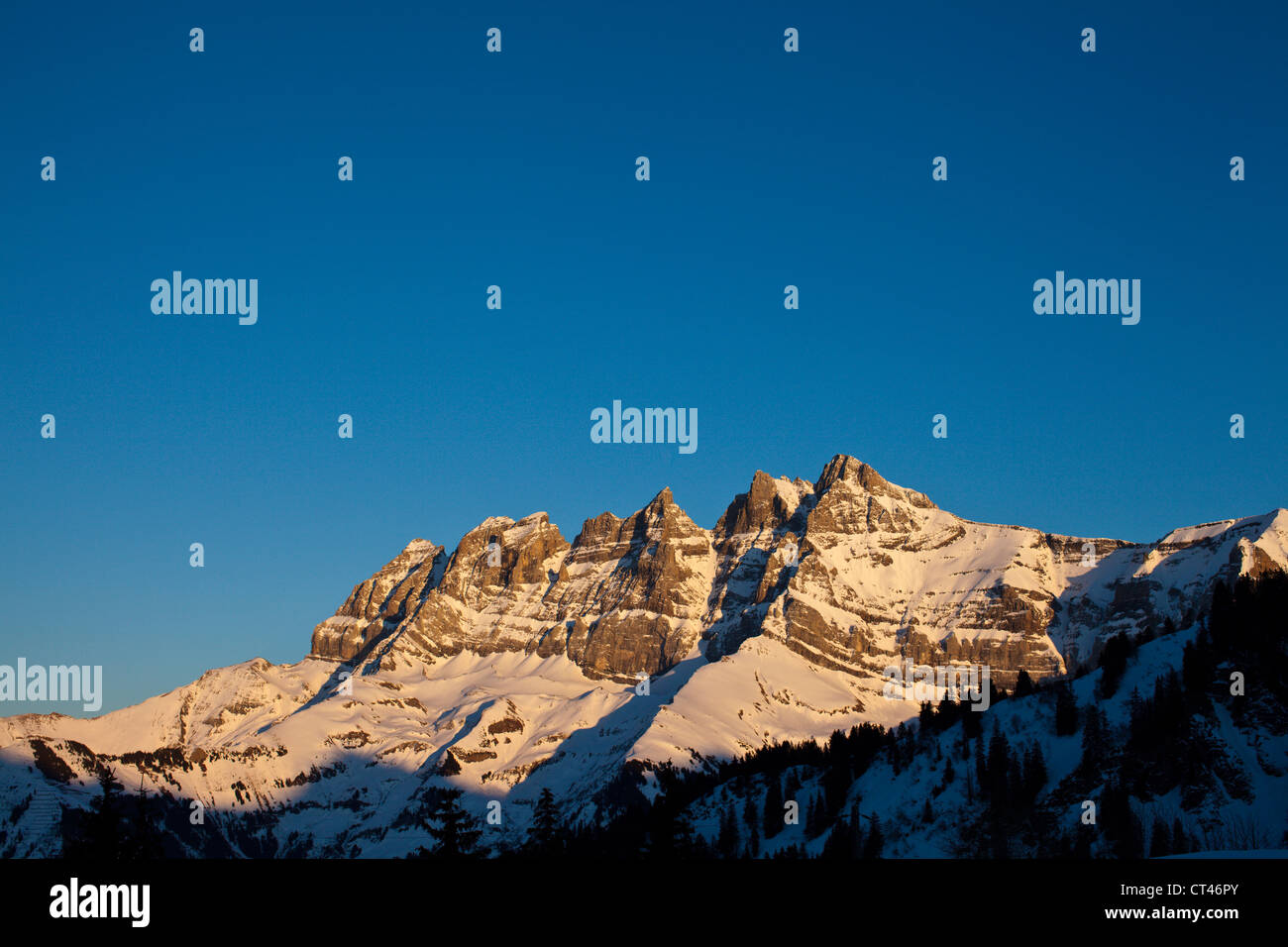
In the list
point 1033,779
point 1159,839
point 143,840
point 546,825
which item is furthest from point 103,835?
point 1033,779

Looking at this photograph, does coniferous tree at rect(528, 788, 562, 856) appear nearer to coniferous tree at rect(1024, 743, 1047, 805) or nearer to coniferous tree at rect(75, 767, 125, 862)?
coniferous tree at rect(75, 767, 125, 862)

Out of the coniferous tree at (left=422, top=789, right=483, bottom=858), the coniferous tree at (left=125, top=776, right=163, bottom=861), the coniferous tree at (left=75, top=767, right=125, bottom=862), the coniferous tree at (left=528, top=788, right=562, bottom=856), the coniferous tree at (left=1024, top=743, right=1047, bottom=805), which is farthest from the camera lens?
the coniferous tree at (left=1024, top=743, right=1047, bottom=805)

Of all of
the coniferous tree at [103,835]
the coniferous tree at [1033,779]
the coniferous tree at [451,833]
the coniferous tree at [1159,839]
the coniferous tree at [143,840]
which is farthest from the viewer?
the coniferous tree at [1033,779]

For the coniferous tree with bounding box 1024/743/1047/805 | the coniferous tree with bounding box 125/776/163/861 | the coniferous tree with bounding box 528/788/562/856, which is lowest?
the coniferous tree with bounding box 1024/743/1047/805

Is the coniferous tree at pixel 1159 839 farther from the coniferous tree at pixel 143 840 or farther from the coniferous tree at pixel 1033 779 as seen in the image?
the coniferous tree at pixel 143 840

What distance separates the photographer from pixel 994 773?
7830 inches

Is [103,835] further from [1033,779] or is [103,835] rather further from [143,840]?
[1033,779]

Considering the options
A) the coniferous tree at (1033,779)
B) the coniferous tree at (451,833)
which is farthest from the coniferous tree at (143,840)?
the coniferous tree at (1033,779)

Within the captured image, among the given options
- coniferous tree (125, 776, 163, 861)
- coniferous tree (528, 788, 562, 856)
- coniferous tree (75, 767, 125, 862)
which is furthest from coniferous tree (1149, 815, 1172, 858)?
coniferous tree (75, 767, 125, 862)

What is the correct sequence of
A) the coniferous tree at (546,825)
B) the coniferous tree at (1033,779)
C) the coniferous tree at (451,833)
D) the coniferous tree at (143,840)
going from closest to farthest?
1. the coniferous tree at (143,840)
2. the coniferous tree at (451,833)
3. the coniferous tree at (546,825)
4. the coniferous tree at (1033,779)
